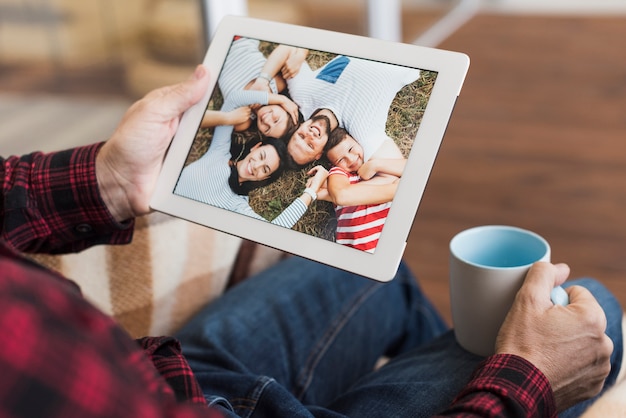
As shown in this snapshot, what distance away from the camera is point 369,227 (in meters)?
0.70

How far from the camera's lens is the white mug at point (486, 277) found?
0.74 m

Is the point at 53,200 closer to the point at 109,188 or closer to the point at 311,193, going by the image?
the point at 109,188

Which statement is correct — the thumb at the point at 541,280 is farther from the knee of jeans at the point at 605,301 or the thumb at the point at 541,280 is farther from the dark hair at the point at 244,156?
the dark hair at the point at 244,156

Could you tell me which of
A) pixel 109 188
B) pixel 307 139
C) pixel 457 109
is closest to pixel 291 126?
pixel 307 139

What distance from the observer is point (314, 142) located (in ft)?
2.47

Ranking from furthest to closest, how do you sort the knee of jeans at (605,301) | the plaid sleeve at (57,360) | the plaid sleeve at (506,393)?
the knee of jeans at (605,301) → the plaid sleeve at (506,393) → the plaid sleeve at (57,360)

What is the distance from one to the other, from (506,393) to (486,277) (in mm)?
149

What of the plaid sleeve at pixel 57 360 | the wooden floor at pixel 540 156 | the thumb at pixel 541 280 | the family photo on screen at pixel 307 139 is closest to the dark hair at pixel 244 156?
the family photo on screen at pixel 307 139

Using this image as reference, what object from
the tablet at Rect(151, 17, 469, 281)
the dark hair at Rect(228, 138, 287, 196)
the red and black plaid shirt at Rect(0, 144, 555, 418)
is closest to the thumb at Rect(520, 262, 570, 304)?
the tablet at Rect(151, 17, 469, 281)

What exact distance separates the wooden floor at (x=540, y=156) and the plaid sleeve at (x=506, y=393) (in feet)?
2.92

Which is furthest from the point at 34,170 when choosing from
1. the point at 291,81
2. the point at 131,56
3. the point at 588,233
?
the point at 588,233

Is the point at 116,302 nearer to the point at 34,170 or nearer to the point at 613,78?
the point at 34,170

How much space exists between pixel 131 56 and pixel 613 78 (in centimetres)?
173

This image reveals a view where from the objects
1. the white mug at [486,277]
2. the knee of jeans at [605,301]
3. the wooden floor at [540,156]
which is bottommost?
the wooden floor at [540,156]
